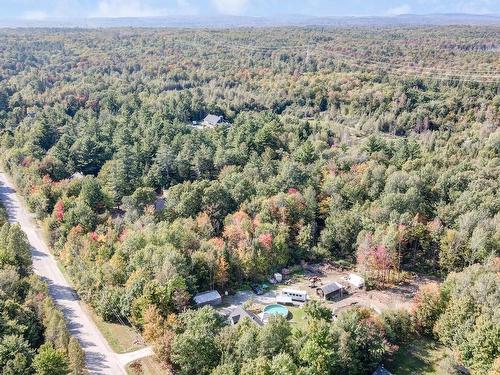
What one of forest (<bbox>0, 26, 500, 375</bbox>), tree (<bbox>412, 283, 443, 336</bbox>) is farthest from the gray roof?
tree (<bbox>412, 283, 443, 336</bbox>)

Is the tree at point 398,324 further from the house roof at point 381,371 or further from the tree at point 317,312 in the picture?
the tree at point 317,312

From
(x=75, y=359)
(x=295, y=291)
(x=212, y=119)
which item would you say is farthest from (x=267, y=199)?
(x=212, y=119)

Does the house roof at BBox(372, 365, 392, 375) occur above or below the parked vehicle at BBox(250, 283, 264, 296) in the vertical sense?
above

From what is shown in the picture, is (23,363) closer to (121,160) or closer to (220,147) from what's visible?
(121,160)

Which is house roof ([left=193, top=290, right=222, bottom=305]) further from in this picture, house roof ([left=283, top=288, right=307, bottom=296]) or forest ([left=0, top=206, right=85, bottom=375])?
forest ([left=0, top=206, right=85, bottom=375])

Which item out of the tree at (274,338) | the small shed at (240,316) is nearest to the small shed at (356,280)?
the small shed at (240,316)

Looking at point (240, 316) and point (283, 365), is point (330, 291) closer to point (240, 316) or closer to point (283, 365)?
point (240, 316)
